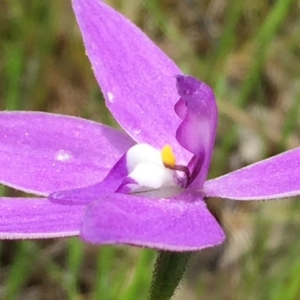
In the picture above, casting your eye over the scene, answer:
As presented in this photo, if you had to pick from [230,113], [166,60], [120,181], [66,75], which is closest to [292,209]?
[230,113]

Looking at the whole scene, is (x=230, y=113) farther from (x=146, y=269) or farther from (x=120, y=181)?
(x=120, y=181)

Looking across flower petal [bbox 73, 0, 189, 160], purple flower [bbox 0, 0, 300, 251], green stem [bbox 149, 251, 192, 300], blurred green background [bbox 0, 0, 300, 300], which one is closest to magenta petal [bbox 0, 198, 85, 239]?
purple flower [bbox 0, 0, 300, 251]

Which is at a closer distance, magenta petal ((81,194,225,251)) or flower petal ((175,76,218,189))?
magenta petal ((81,194,225,251))

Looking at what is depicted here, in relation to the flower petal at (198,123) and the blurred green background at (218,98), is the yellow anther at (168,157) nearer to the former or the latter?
the flower petal at (198,123)

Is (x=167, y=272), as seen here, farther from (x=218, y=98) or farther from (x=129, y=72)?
(x=218, y=98)

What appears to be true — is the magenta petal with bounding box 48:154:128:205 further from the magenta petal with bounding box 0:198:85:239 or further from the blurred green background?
the blurred green background

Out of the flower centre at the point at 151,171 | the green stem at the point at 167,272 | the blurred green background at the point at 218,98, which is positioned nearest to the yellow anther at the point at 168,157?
the flower centre at the point at 151,171
